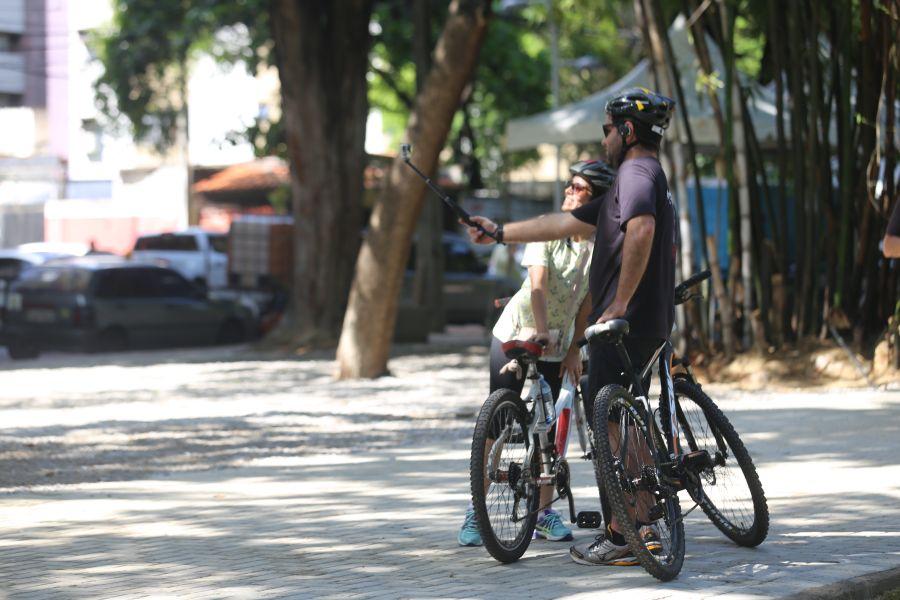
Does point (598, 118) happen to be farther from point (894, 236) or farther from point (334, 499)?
point (894, 236)

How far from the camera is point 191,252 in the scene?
33.8 m

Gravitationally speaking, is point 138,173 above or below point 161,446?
above

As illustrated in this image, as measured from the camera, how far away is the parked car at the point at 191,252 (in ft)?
110

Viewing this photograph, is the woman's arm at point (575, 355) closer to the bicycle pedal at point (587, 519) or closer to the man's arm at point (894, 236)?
the bicycle pedal at point (587, 519)

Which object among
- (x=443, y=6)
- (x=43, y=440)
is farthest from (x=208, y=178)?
(x=43, y=440)

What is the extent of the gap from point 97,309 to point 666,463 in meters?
Answer: 16.8

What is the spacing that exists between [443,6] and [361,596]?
75.9ft

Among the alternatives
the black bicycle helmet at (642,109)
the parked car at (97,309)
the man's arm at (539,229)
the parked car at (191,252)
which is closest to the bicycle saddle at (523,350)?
the man's arm at (539,229)

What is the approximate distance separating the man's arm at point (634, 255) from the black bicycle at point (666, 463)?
0.16m

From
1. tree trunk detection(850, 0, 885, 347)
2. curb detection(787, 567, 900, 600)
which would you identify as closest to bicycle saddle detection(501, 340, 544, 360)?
curb detection(787, 567, 900, 600)

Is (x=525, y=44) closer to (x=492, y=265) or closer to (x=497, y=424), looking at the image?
(x=492, y=265)

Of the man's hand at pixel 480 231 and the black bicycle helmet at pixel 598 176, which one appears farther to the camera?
the black bicycle helmet at pixel 598 176

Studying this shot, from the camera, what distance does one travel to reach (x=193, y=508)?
807 centimetres

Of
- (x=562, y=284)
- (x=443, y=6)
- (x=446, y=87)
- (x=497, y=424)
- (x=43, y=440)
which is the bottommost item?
(x=43, y=440)
